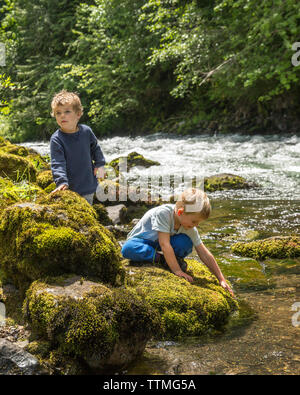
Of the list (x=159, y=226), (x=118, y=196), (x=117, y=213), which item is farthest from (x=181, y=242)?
(x=118, y=196)

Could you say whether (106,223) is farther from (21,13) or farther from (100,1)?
(21,13)

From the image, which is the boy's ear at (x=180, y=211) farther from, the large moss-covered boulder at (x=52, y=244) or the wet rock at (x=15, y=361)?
the wet rock at (x=15, y=361)

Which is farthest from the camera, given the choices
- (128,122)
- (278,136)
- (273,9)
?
(128,122)

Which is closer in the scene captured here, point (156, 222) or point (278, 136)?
point (156, 222)

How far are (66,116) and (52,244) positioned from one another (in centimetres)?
185

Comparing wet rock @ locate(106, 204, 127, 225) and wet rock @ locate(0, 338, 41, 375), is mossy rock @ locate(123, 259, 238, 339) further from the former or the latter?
wet rock @ locate(106, 204, 127, 225)

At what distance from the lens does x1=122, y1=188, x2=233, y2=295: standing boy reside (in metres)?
3.62

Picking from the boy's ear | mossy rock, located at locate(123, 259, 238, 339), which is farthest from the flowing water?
the boy's ear

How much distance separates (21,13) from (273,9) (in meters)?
19.3

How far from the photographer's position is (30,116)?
79.6ft

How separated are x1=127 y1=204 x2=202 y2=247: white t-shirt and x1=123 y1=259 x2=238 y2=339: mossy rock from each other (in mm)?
330

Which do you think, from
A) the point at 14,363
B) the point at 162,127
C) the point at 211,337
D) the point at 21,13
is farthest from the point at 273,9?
the point at 21,13

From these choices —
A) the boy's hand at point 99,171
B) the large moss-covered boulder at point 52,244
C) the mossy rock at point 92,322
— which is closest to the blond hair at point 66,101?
the boy's hand at point 99,171
